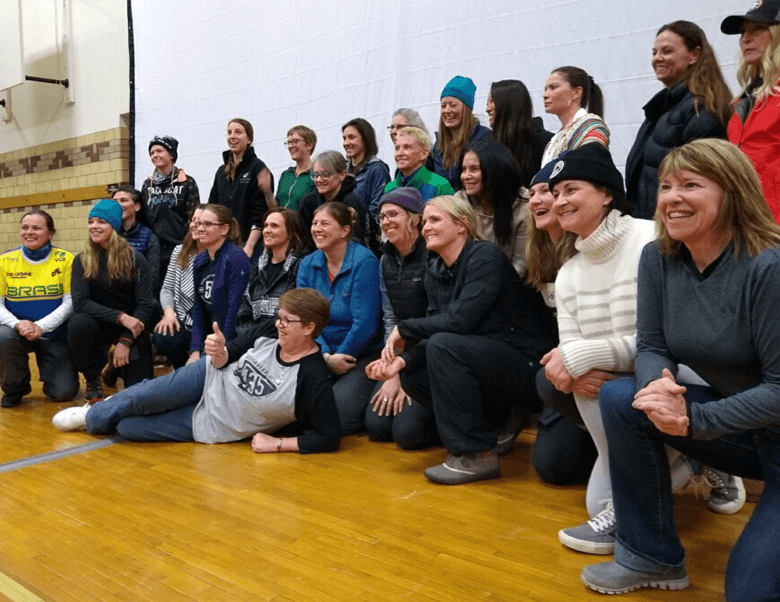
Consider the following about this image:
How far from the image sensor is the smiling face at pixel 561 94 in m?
3.23

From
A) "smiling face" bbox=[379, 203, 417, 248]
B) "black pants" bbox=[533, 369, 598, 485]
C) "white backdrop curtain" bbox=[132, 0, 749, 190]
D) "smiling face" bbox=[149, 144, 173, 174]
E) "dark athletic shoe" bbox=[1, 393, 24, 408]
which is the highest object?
"white backdrop curtain" bbox=[132, 0, 749, 190]

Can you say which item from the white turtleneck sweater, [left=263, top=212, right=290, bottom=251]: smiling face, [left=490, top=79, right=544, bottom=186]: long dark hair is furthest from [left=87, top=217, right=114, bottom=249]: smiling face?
the white turtleneck sweater

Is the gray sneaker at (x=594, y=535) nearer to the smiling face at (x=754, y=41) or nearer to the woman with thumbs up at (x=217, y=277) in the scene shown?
the smiling face at (x=754, y=41)

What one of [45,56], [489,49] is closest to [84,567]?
[489,49]

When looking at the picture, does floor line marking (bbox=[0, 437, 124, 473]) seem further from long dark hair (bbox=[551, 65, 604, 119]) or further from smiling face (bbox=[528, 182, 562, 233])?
long dark hair (bbox=[551, 65, 604, 119])

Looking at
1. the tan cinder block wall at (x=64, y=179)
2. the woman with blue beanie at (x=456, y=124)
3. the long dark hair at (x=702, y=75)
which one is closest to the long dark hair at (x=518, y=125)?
the woman with blue beanie at (x=456, y=124)

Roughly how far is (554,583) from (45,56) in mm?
8376

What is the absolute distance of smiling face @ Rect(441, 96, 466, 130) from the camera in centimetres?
366

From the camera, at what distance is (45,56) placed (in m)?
8.17

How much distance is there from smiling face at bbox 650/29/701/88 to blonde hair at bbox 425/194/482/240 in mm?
940

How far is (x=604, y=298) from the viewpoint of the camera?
217 centimetres

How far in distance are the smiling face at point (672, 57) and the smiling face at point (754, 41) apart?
28cm

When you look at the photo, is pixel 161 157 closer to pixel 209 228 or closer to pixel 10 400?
pixel 209 228

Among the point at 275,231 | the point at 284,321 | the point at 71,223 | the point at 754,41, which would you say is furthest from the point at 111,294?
the point at 71,223
